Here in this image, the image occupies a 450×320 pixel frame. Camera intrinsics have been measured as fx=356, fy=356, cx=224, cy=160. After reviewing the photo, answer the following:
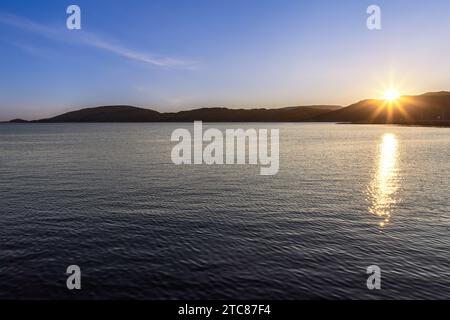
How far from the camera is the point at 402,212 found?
135ft

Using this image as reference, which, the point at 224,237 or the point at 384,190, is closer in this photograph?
the point at 224,237

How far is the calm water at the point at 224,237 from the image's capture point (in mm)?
23848

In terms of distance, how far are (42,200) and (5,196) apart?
6.76 m

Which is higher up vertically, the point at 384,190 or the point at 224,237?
the point at 384,190

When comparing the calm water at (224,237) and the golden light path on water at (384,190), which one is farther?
the golden light path on water at (384,190)

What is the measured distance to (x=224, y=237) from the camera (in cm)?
3259

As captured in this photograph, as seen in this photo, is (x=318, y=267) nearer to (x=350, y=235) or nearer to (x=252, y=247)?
(x=252, y=247)

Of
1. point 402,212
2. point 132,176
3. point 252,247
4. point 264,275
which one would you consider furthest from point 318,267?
point 132,176

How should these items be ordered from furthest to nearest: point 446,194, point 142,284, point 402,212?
1. point 446,194
2. point 402,212
3. point 142,284

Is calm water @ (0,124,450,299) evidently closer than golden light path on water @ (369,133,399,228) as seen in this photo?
Yes

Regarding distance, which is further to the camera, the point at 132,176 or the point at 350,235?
the point at 132,176

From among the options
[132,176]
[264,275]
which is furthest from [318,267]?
[132,176]

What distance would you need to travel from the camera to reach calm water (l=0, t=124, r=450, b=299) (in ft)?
78.2
